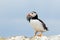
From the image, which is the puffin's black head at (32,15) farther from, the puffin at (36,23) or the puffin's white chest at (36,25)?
the puffin's white chest at (36,25)

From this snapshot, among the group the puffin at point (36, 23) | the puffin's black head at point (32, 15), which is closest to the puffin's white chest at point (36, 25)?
the puffin at point (36, 23)

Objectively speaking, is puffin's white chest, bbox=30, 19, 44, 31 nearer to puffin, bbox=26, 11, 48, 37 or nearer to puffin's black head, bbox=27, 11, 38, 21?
puffin, bbox=26, 11, 48, 37

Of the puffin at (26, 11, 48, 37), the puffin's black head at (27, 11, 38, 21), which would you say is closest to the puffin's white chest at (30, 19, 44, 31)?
the puffin at (26, 11, 48, 37)

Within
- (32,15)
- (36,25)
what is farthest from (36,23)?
(32,15)

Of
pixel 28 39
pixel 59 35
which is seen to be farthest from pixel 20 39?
pixel 59 35

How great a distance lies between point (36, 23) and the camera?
12.5 meters

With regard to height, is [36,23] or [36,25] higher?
[36,23]

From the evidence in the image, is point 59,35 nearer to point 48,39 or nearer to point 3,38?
point 48,39

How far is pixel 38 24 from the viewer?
41.1 ft

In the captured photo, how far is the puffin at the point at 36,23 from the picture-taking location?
12548mm

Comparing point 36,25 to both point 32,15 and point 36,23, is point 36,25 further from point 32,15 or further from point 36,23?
point 32,15

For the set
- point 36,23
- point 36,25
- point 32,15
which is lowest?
point 36,25

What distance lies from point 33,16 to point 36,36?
1.10 m

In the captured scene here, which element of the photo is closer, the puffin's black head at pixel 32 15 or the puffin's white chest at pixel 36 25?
the puffin's white chest at pixel 36 25
